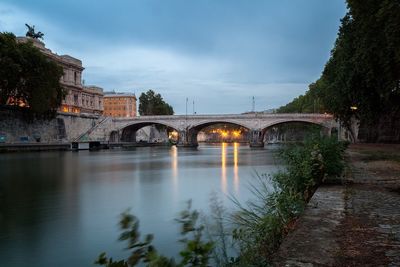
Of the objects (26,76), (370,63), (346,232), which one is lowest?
(346,232)

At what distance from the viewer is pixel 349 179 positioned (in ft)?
31.0

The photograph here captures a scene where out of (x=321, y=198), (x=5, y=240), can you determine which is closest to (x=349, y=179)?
(x=321, y=198)

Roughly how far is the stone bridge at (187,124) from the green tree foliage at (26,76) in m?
24.7

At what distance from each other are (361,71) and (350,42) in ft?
12.3

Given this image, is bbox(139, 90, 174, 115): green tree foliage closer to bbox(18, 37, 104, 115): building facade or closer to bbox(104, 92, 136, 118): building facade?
bbox(18, 37, 104, 115): building facade

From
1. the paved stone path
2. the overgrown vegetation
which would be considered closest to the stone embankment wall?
the overgrown vegetation

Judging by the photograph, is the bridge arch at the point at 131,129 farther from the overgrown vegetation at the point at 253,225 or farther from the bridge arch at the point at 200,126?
the overgrown vegetation at the point at 253,225

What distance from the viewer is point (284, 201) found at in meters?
6.70

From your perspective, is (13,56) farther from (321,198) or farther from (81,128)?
(321,198)

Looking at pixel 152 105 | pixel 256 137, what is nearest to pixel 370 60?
pixel 256 137

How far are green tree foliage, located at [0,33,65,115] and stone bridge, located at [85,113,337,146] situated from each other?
81.0ft

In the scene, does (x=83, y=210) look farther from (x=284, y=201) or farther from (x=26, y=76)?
(x=26, y=76)

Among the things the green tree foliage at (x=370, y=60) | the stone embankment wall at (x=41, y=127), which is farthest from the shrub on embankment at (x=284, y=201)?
the stone embankment wall at (x=41, y=127)

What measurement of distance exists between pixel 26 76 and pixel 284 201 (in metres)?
48.7
